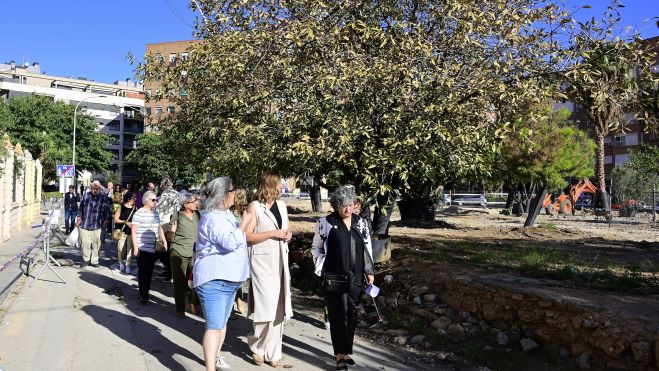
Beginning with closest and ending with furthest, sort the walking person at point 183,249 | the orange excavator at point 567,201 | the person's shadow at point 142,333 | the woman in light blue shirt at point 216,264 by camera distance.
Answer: the woman in light blue shirt at point 216,264
the person's shadow at point 142,333
the walking person at point 183,249
the orange excavator at point 567,201

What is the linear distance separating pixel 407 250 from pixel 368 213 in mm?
1386

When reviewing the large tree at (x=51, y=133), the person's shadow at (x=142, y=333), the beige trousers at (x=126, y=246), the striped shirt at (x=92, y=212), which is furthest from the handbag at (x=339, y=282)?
the large tree at (x=51, y=133)

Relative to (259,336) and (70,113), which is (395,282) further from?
(70,113)

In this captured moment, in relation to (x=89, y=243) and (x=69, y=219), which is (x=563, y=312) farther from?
(x=69, y=219)

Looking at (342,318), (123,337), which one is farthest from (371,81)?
(123,337)

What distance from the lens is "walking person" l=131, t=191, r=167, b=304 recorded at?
25.8 feet

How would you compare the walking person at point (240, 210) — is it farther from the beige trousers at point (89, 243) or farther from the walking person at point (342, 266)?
the beige trousers at point (89, 243)

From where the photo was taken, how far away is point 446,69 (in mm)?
7852

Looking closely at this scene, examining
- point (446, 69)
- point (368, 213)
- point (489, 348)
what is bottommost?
point (489, 348)

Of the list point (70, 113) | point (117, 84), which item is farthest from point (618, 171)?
point (117, 84)

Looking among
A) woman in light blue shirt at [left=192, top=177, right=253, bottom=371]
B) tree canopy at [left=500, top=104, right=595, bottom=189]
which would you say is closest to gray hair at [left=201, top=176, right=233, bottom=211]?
woman in light blue shirt at [left=192, top=177, right=253, bottom=371]

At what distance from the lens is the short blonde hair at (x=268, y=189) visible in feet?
17.3

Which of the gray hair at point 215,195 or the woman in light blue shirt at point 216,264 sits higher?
the gray hair at point 215,195

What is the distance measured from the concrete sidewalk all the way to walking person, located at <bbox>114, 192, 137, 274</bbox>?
185 centimetres
